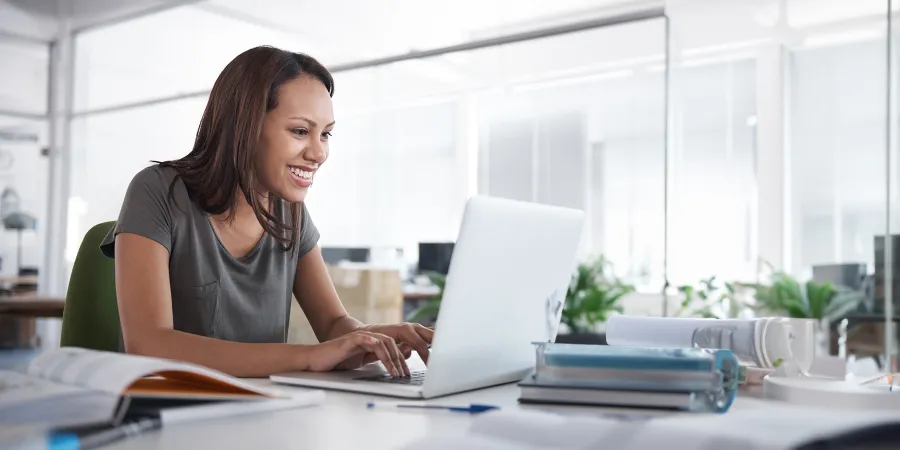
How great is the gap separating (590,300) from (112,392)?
4438 mm

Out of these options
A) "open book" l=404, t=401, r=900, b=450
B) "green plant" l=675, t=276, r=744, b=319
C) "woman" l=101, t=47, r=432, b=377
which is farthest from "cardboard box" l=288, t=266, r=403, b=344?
"open book" l=404, t=401, r=900, b=450

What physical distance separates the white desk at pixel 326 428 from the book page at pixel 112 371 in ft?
0.17

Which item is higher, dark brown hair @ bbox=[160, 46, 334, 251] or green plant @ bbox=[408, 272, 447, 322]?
dark brown hair @ bbox=[160, 46, 334, 251]

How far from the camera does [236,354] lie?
1.23m

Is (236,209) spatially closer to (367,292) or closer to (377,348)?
(377,348)

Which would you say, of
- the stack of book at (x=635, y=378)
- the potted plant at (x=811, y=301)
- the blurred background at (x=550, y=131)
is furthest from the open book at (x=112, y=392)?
the potted plant at (x=811, y=301)

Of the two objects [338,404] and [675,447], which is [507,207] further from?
[675,447]

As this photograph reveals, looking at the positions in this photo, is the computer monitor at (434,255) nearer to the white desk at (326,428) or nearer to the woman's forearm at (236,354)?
the woman's forearm at (236,354)

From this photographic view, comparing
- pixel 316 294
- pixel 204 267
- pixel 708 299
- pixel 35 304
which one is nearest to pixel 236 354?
pixel 204 267

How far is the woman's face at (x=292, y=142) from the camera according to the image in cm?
158

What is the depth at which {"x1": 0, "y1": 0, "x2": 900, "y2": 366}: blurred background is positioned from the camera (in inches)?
151

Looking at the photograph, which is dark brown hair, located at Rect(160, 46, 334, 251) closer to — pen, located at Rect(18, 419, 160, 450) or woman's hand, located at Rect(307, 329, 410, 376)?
woman's hand, located at Rect(307, 329, 410, 376)

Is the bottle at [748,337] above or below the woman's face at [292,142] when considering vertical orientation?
below

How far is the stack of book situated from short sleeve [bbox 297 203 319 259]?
3.06 feet
